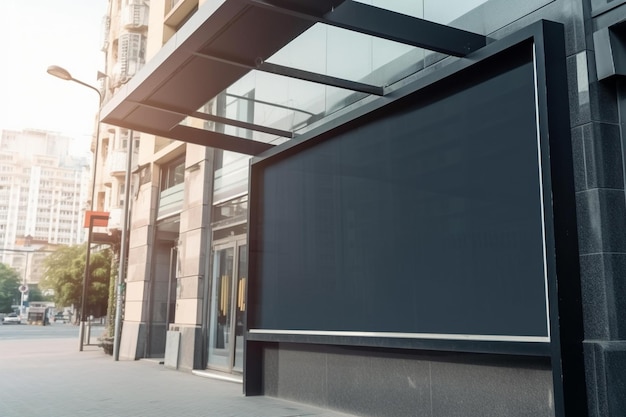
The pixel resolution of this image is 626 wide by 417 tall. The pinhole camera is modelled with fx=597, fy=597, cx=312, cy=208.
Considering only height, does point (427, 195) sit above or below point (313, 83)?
below

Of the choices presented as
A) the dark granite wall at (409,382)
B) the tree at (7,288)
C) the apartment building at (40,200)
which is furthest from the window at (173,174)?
the apartment building at (40,200)

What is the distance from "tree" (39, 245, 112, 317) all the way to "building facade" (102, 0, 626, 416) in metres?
23.3

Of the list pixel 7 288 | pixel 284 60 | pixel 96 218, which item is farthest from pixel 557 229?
pixel 7 288

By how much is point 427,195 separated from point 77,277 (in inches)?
1442

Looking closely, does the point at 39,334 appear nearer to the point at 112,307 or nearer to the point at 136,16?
the point at 136,16

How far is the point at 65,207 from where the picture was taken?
162m

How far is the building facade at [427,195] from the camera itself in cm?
556

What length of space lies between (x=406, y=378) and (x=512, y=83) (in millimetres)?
3736

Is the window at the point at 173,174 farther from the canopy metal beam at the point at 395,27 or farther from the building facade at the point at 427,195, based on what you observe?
the canopy metal beam at the point at 395,27

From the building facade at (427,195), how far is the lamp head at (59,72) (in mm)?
14316

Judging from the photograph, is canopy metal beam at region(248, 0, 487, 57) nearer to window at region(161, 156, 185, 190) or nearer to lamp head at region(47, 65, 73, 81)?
window at region(161, 156, 185, 190)

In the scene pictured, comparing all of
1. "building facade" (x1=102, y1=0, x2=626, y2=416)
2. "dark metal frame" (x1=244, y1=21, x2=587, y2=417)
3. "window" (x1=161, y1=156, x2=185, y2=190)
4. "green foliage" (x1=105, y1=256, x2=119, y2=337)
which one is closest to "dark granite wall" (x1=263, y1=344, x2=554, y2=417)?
"building facade" (x1=102, y1=0, x2=626, y2=416)

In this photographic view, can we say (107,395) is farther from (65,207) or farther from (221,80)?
(65,207)

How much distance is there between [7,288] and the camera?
368 feet
